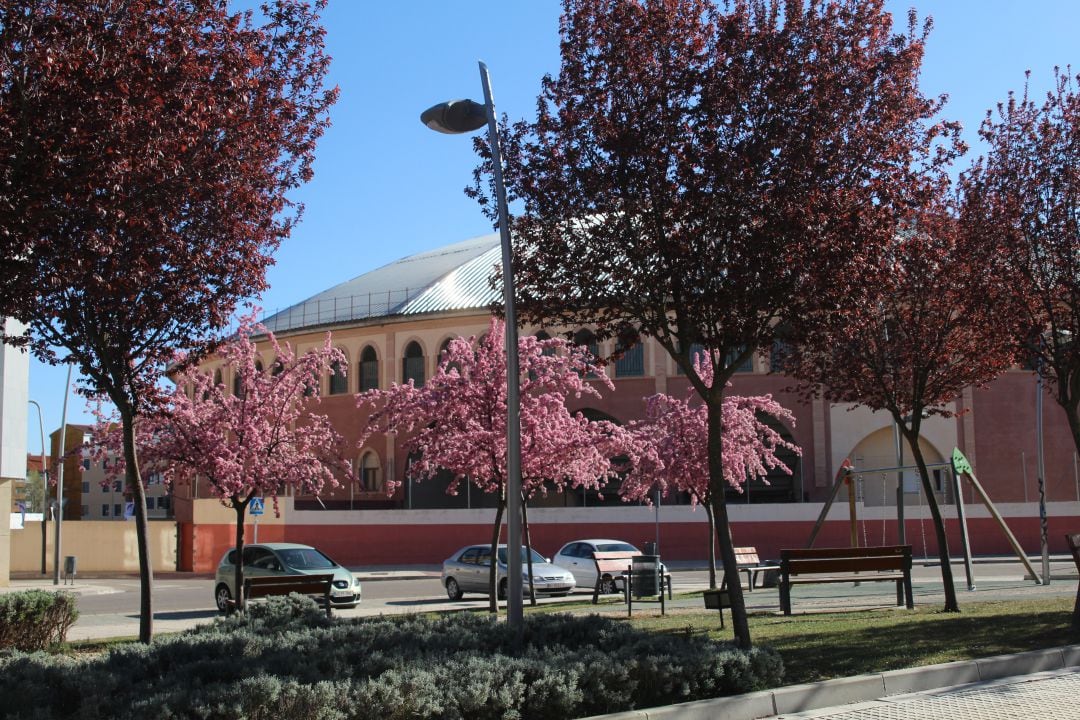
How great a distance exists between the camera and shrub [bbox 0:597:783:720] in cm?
728

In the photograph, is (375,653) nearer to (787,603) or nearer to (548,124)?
(548,124)

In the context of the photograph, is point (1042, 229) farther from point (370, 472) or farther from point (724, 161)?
point (370, 472)

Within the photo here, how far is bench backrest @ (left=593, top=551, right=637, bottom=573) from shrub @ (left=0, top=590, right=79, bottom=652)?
1316 cm

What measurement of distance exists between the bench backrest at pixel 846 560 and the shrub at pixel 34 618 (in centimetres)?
1075

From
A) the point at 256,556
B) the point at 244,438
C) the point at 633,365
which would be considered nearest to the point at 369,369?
the point at 633,365

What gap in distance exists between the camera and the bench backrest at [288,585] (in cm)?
1789

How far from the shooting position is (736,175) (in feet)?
37.9

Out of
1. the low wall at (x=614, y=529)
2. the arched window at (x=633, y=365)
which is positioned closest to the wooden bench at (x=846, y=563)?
the low wall at (x=614, y=529)

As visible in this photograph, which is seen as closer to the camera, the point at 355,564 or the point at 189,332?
the point at 189,332

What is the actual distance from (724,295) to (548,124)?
301 cm

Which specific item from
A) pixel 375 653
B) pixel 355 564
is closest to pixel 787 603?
pixel 375 653

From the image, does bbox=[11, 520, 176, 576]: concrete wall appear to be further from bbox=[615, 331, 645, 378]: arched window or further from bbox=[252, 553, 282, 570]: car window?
bbox=[615, 331, 645, 378]: arched window

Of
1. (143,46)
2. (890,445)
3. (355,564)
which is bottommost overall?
(355,564)

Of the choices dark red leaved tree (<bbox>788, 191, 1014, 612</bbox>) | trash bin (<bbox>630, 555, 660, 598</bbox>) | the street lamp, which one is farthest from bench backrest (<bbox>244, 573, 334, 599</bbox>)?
dark red leaved tree (<bbox>788, 191, 1014, 612</bbox>)
